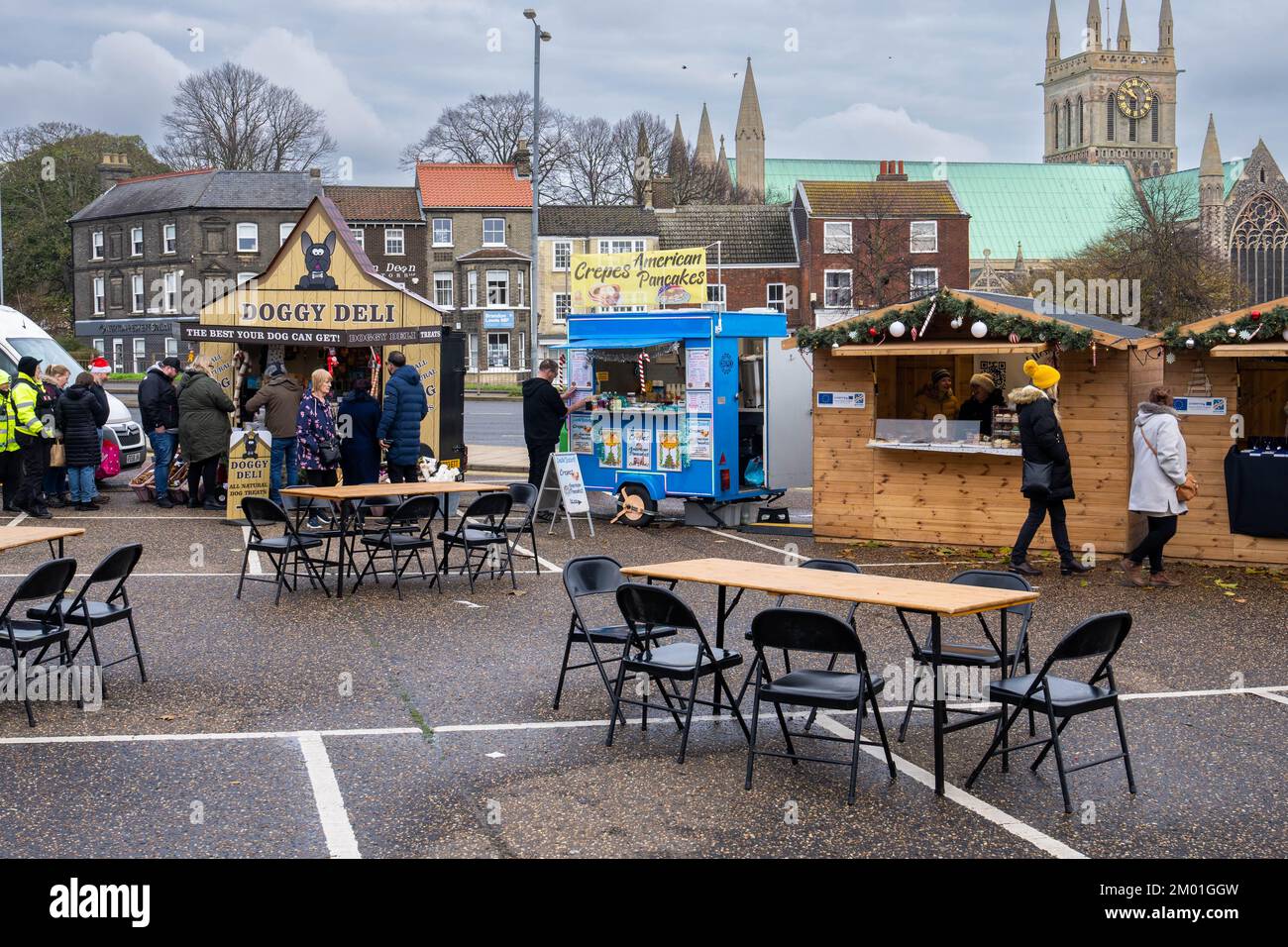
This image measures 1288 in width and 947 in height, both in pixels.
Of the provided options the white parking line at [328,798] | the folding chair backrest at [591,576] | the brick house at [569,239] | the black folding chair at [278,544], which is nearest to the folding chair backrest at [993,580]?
the folding chair backrest at [591,576]

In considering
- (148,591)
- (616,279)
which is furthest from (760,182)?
(148,591)

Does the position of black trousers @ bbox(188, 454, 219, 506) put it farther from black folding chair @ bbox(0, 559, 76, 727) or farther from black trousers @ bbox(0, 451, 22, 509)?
black folding chair @ bbox(0, 559, 76, 727)

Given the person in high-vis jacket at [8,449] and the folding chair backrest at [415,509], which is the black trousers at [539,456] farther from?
the person in high-vis jacket at [8,449]

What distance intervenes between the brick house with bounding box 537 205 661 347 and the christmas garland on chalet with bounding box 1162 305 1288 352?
5192 centimetres

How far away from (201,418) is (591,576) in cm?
1002

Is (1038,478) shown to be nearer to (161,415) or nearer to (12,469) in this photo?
(161,415)

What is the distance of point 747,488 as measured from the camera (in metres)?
16.2

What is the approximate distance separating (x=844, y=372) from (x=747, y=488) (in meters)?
1.89

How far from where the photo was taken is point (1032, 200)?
86.4 meters

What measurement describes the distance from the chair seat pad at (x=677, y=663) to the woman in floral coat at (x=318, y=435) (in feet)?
25.8

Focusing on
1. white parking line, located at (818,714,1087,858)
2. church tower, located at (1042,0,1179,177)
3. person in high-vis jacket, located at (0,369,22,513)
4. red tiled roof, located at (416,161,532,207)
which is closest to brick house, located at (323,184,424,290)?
red tiled roof, located at (416,161,532,207)

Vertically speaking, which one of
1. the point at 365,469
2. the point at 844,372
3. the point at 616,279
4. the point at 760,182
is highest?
the point at 760,182
